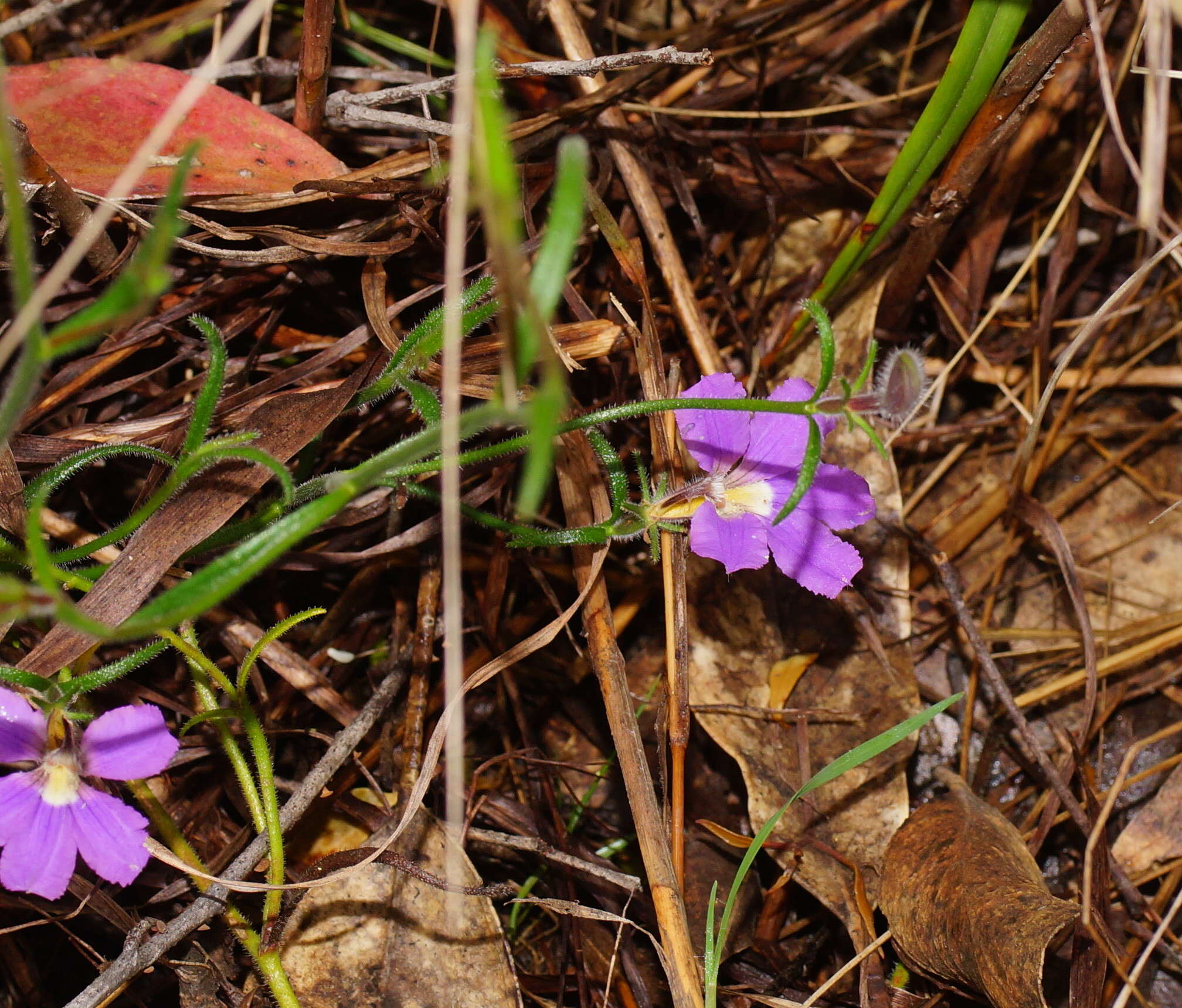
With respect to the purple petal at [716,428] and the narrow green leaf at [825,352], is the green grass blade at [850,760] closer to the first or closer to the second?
the purple petal at [716,428]

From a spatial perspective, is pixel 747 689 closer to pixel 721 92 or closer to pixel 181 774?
pixel 181 774

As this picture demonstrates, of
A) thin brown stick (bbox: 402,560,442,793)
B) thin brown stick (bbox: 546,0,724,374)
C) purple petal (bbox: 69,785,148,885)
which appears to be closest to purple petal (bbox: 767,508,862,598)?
thin brown stick (bbox: 546,0,724,374)

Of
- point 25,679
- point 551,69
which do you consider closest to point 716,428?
point 551,69

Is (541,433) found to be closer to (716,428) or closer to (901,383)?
(716,428)

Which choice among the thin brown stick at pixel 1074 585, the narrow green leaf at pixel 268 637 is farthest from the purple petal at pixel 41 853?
the thin brown stick at pixel 1074 585

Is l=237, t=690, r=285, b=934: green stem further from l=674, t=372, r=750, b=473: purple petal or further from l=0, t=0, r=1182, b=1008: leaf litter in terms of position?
l=674, t=372, r=750, b=473: purple petal

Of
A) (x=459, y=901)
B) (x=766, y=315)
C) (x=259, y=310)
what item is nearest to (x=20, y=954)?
(x=459, y=901)
